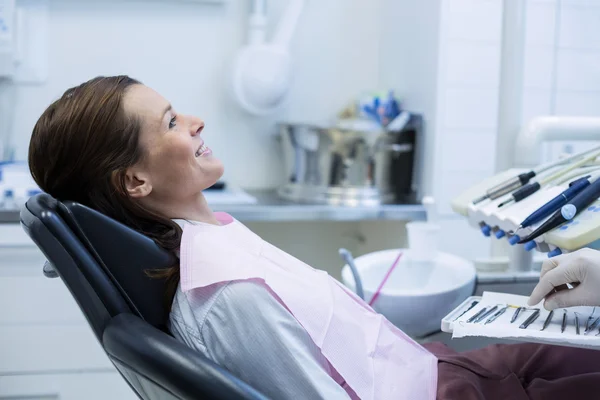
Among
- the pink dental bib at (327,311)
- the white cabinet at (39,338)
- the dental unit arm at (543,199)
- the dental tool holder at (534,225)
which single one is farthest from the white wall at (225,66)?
the pink dental bib at (327,311)

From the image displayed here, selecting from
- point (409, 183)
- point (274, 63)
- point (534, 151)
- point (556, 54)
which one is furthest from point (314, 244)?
point (534, 151)

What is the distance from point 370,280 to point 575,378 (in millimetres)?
587

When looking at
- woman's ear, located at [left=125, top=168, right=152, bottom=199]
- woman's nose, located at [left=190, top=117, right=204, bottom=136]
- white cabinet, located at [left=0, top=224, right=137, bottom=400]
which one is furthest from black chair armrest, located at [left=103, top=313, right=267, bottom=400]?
white cabinet, located at [left=0, top=224, right=137, bottom=400]

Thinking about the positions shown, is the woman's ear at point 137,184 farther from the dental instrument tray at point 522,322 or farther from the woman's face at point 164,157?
the dental instrument tray at point 522,322

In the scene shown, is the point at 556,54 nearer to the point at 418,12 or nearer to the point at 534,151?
the point at 418,12

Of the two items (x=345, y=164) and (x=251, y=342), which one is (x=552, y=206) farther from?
(x=345, y=164)

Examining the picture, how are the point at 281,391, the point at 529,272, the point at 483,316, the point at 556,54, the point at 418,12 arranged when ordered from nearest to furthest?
the point at 281,391, the point at 483,316, the point at 529,272, the point at 556,54, the point at 418,12

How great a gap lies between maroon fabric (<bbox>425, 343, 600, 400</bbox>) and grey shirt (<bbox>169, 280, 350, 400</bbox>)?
0.29m

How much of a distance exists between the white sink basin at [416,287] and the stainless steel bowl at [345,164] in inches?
29.5

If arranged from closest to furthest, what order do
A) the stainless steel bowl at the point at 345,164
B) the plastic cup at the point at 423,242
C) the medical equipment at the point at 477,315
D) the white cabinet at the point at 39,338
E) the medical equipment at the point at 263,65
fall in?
the medical equipment at the point at 477,315 < the plastic cup at the point at 423,242 < the white cabinet at the point at 39,338 < the stainless steel bowl at the point at 345,164 < the medical equipment at the point at 263,65

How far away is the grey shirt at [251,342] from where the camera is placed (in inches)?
36.7

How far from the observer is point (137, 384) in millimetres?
949

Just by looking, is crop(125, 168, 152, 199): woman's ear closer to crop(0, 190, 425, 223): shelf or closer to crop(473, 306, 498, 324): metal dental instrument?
crop(473, 306, 498, 324): metal dental instrument

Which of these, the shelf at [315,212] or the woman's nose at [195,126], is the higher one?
the woman's nose at [195,126]
